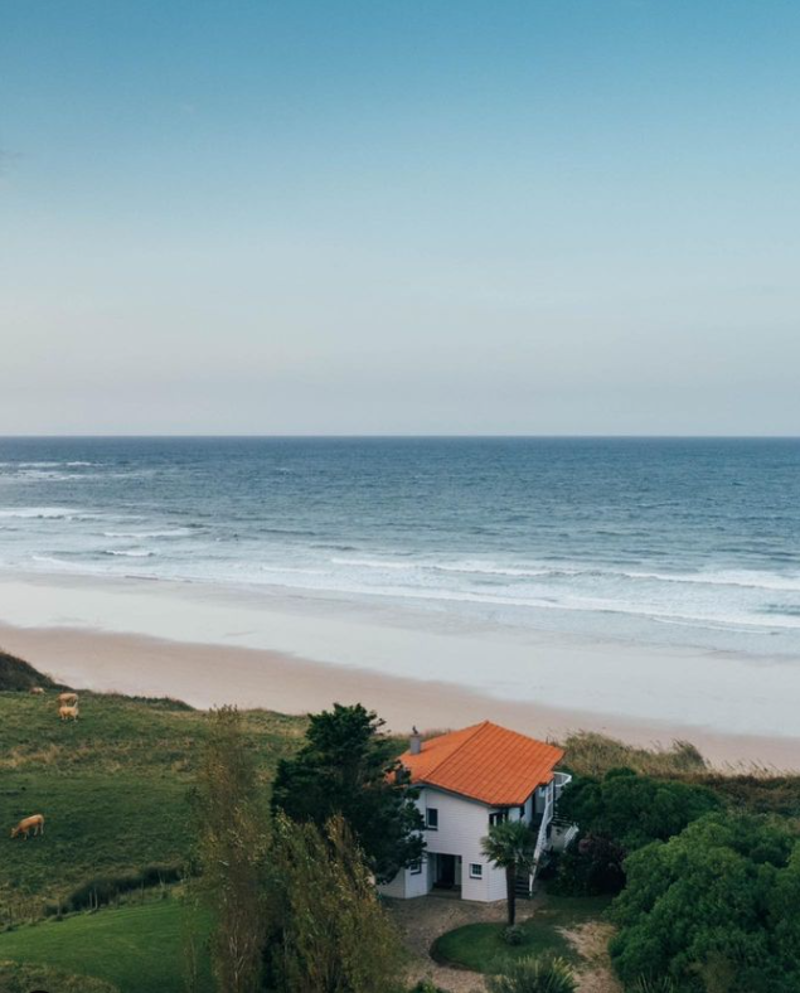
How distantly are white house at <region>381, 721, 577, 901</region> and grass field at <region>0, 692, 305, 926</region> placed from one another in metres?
6.08

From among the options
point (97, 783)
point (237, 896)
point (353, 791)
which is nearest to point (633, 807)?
point (353, 791)

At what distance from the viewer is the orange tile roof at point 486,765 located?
82.3 ft

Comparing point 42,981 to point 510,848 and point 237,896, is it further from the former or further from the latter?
point 510,848

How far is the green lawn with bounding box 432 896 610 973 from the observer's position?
21641mm

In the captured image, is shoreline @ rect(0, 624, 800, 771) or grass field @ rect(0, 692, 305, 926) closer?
grass field @ rect(0, 692, 305, 926)

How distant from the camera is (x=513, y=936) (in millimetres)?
22359

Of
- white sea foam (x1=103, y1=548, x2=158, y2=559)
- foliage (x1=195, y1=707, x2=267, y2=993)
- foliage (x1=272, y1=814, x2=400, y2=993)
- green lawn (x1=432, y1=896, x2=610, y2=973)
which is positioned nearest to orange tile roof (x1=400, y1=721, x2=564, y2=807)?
green lawn (x1=432, y1=896, x2=610, y2=973)

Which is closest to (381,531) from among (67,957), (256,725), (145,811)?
(256,725)

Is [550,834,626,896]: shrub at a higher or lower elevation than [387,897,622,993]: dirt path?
higher

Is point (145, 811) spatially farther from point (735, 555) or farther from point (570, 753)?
point (735, 555)

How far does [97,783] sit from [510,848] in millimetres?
15523

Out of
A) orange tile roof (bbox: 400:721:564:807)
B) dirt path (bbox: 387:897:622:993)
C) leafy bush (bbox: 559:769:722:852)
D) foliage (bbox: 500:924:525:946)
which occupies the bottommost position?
dirt path (bbox: 387:897:622:993)

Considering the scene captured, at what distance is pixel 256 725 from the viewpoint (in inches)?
1534

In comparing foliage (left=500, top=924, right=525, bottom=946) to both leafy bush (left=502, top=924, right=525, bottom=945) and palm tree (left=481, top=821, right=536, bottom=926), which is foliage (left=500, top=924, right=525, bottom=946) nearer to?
leafy bush (left=502, top=924, right=525, bottom=945)
